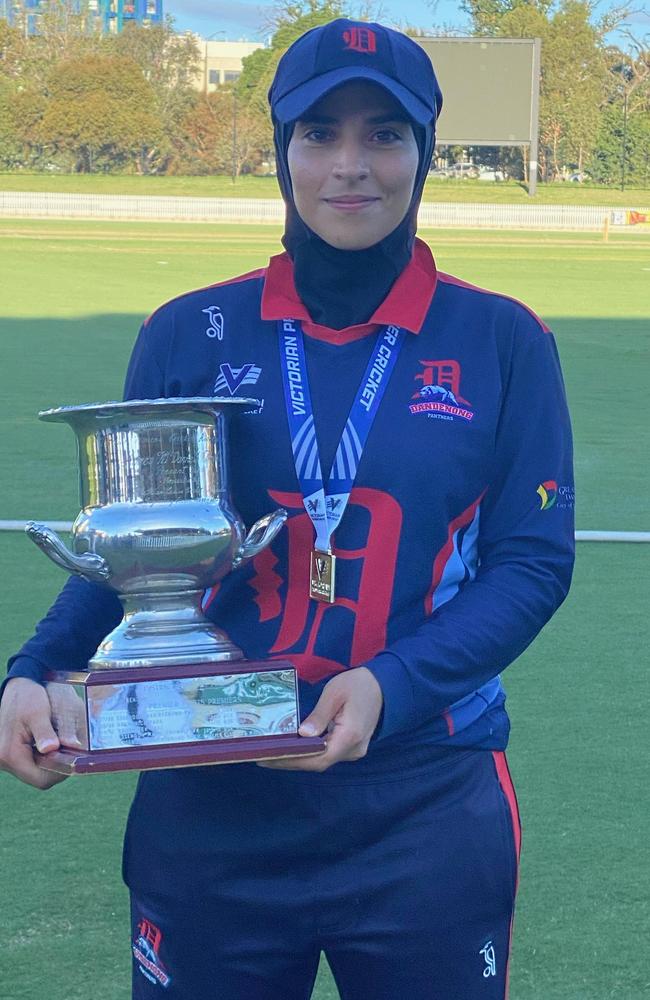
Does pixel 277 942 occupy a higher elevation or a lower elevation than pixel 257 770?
lower

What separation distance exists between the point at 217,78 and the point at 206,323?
114146mm

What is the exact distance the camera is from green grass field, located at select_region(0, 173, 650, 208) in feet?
120

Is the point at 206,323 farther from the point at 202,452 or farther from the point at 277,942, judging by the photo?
the point at 277,942

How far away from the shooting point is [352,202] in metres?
1.63

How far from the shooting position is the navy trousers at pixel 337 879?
164 cm

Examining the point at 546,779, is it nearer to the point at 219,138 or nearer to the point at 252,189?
the point at 252,189

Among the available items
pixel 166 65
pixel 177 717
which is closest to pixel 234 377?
pixel 177 717

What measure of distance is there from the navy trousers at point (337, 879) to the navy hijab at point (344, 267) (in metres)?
0.51

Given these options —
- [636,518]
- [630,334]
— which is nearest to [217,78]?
[630,334]

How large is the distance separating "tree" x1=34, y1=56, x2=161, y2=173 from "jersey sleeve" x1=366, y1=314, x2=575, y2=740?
1781 inches

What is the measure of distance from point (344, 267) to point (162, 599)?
42 cm

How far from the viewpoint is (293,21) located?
51219mm

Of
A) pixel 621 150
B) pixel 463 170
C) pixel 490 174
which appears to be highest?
pixel 621 150

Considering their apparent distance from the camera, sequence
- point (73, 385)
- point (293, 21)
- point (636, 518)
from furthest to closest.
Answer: point (293, 21)
point (73, 385)
point (636, 518)
